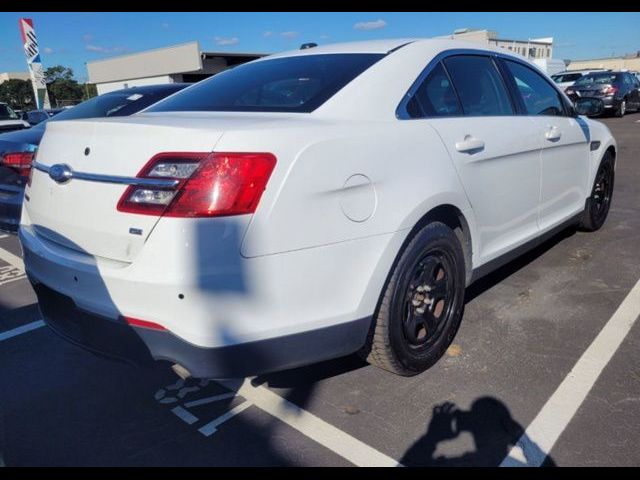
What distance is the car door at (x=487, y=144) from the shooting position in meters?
2.71

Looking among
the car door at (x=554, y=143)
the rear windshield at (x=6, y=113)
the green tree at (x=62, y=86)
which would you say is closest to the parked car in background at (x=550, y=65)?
the rear windshield at (x=6, y=113)

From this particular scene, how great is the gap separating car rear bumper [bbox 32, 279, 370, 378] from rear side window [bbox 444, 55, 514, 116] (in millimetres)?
1560

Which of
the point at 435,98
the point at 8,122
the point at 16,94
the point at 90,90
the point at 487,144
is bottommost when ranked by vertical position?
the point at 90,90

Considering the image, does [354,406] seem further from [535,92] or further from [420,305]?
[535,92]

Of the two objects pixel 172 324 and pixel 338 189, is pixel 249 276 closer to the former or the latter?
pixel 172 324

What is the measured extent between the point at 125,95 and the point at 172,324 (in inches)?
186

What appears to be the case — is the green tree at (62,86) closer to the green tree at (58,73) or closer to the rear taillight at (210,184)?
the green tree at (58,73)

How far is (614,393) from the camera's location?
2473 mm

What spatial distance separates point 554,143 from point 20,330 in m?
3.86

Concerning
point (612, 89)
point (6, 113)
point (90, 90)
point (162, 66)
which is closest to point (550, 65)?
point (612, 89)

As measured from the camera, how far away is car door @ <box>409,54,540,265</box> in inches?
107

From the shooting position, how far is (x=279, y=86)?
2709 mm

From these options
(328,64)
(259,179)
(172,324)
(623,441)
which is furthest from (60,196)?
(623,441)

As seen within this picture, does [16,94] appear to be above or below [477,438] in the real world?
above
